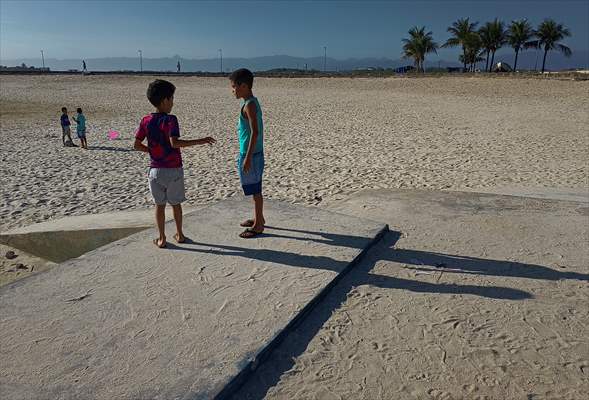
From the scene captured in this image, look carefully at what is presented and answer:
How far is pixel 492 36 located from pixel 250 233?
5769cm

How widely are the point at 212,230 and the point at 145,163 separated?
650cm

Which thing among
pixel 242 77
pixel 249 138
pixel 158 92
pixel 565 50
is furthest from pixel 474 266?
pixel 565 50

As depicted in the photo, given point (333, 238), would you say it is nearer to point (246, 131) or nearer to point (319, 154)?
point (246, 131)

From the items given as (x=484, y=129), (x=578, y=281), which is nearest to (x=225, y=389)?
(x=578, y=281)

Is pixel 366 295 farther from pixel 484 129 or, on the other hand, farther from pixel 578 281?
pixel 484 129

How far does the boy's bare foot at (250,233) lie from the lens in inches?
160

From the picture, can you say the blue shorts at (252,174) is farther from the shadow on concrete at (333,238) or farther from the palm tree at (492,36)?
the palm tree at (492,36)

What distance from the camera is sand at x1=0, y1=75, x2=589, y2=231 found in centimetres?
743

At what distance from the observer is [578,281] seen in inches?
140

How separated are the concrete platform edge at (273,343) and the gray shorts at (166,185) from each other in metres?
1.51

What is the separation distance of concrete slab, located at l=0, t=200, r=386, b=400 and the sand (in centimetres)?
295

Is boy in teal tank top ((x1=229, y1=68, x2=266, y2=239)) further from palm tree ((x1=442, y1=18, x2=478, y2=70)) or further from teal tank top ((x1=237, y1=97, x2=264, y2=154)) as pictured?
palm tree ((x1=442, y1=18, x2=478, y2=70))

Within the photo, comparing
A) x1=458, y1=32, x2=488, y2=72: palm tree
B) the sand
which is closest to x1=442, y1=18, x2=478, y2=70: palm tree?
x1=458, y1=32, x2=488, y2=72: palm tree

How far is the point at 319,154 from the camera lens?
34.3 ft
